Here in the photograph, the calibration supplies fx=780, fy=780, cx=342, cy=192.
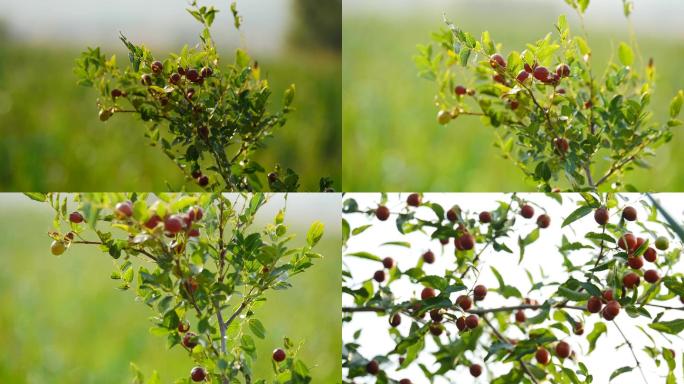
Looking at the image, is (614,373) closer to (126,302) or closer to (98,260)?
(126,302)

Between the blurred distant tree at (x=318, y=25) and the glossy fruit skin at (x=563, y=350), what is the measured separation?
2796 mm

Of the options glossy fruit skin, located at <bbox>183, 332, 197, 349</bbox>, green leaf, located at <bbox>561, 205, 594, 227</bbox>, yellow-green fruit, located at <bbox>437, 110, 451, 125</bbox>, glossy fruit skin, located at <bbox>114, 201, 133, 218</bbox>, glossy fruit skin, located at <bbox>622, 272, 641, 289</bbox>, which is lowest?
glossy fruit skin, located at <bbox>183, 332, 197, 349</bbox>

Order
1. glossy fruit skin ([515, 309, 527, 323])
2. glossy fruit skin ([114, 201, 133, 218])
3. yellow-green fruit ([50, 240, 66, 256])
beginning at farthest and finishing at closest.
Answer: glossy fruit skin ([515, 309, 527, 323])
yellow-green fruit ([50, 240, 66, 256])
glossy fruit skin ([114, 201, 133, 218])

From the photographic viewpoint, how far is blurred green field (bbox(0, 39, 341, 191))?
2.94 metres

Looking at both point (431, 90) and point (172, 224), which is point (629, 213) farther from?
point (431, 90)

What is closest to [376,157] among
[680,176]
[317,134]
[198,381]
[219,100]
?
[317,134]

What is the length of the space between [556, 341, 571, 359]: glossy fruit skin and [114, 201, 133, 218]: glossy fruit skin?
2.75 feet

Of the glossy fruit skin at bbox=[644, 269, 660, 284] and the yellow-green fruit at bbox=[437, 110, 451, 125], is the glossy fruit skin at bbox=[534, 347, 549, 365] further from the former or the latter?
the yellow-green fruit at bbox=[437, 110, 451, 125]

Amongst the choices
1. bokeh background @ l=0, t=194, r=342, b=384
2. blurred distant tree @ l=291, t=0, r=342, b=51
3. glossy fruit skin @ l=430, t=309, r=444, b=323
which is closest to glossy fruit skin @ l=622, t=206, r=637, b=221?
glossy fruit skin @ l=430, t=309, r=444, b=323

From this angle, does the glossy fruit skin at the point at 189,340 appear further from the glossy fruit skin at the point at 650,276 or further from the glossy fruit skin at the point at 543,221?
the glossy fruit skin at the point at 650,276

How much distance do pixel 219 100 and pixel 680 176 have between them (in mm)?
2036

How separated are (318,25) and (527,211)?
2.92m

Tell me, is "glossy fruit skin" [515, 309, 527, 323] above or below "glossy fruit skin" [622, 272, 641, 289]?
above

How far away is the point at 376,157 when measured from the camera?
281 centimetres
